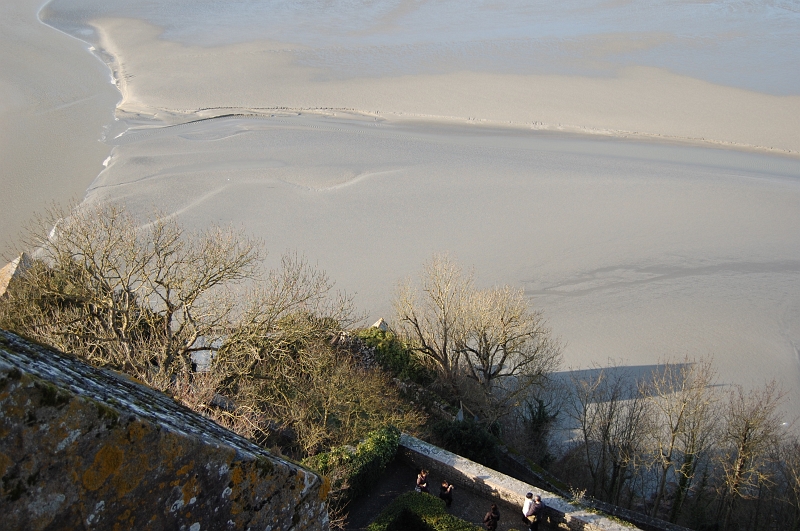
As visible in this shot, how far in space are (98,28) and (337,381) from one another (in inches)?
1732

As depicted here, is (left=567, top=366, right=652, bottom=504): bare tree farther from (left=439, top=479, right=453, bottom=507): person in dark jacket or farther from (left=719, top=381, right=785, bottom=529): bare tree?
(left=439, top=479, right=453, bottom=507): person in dark jacket

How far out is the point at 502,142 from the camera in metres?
32.6

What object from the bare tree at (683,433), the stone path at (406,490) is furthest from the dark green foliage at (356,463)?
the bare tree at (683,433)

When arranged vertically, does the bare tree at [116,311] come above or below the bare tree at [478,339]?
above

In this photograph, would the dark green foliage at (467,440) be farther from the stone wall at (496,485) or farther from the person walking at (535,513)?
the person walking at (535,513)

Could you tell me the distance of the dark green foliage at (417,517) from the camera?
10.3 meters

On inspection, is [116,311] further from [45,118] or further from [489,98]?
[489,98]

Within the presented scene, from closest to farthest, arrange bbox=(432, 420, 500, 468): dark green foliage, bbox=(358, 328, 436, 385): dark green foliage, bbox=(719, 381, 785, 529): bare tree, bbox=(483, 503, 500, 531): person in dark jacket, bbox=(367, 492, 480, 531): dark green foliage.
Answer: bbox=(367, 492, 480, 531): dark green foliage
bbox=(483, 503, 500, 531): person in dark jacket
bbox=(432, 420, 500, 468): dark green foliage
bbox=(719, 381, 785, 529): bare tree
bbox=(358, 328, 436, 385): dark green foliage

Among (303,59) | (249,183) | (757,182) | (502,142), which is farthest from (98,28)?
(757,182)

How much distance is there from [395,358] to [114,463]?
50.6 ft

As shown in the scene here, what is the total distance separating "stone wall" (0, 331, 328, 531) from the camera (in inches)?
90.7

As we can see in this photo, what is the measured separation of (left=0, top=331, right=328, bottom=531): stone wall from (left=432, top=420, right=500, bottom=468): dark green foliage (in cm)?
1182

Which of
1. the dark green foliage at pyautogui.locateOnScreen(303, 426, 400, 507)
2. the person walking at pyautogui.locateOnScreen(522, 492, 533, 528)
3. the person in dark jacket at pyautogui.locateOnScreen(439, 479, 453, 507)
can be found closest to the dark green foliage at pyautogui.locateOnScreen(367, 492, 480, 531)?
the person in dark jacket at pyautogui.locateOnScreen(439, 479, 453, 507)

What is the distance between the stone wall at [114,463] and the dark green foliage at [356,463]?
8.37 metres
